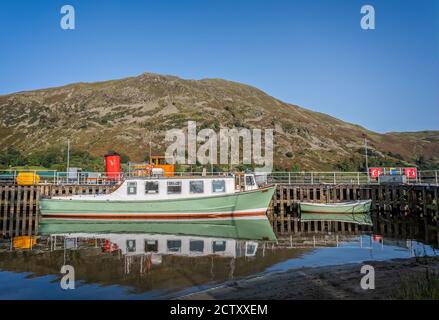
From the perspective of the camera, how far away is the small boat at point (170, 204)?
26719 mm

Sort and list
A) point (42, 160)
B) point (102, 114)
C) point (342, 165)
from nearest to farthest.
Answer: point (42, 160)
point (342, 165)
point (102, 114)

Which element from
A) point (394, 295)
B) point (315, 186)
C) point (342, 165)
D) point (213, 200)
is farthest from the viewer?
point (342, 165)

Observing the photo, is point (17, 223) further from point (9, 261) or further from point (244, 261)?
point (244, 261)

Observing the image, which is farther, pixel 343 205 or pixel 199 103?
pixel 199 103

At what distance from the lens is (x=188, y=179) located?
2692cm

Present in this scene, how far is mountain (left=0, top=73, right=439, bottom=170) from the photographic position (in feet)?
272

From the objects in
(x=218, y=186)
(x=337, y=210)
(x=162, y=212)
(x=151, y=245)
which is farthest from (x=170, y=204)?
(x=337, y=210)

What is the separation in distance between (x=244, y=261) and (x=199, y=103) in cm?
9872

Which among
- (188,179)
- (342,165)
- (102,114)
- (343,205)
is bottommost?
(343,205)

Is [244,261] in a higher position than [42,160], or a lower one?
lower

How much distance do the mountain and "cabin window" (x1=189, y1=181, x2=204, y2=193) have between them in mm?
48152

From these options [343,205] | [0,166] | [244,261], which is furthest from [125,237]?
→ [0,166]

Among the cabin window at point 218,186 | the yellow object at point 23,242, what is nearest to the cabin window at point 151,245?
the yellow object at point 23,242

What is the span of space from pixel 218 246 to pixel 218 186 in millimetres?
9122
